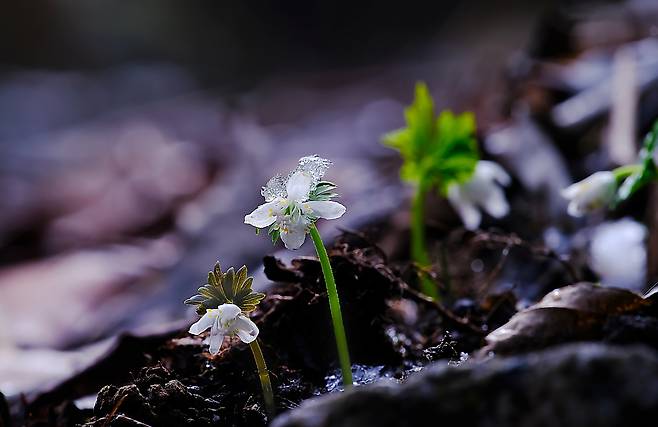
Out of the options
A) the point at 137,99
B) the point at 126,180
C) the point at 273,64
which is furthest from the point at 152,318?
the point at 273,64

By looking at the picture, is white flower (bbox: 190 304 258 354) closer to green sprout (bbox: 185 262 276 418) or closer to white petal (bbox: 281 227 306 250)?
green sprout (bbox: 185 262 276 418)

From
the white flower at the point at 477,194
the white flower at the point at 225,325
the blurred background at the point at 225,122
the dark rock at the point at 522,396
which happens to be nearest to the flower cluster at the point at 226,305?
the white flower at the point at 225,325

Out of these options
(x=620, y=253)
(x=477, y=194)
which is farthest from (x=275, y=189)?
(x=620, y=253)

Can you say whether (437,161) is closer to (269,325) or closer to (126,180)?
(269,325)

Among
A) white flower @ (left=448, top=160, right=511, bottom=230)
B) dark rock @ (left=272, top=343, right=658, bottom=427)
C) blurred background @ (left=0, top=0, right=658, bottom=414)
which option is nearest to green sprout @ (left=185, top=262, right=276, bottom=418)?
dark rock @ (left=272, top=343, right=658, bottom=427)

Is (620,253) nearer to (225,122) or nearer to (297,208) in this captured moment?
(297,208)
